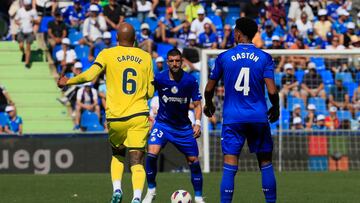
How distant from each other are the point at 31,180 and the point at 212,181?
3662 millimetres

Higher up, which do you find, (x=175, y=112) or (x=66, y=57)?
(x=66, y=57)

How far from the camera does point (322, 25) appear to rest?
2838 cm

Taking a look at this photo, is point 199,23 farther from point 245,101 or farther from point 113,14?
point 245,101

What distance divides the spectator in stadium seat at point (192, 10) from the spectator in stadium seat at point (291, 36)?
8.82 ft

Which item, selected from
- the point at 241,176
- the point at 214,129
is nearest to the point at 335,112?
the point at 214,129

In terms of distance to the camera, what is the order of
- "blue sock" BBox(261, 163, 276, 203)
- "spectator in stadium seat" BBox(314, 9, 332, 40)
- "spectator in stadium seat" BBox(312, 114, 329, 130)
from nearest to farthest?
"blue sock" BBox(261, 163, 276, 203) → "spectator in stadium seat" BBox(312, 114, 329, 130) → "spectator in stadium seat" BBox(314, 9, 332, 40)

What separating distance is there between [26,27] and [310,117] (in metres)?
8.80

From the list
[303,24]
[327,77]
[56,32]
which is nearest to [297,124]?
[327,77]

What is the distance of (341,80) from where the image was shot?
24.7 metres

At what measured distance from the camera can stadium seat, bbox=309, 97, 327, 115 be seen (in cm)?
2446

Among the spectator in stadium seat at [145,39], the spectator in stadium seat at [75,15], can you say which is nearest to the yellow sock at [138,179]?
the spectator in stadium seat at [145,39]

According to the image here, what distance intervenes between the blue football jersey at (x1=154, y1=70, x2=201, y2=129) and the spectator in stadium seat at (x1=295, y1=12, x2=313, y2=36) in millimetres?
14318

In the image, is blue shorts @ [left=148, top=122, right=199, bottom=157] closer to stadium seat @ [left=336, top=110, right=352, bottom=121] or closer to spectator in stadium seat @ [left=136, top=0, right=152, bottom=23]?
stadium seat @ [left=336, top=110, right=352, bottom=121]

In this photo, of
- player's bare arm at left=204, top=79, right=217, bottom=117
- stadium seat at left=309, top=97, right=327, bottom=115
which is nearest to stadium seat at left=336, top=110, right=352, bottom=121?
stadium seat at left=309, top=97, right=327, bottom=115
